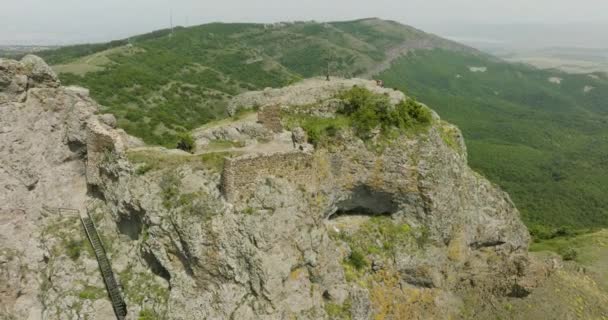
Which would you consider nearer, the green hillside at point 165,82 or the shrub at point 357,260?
the shrub at point 357,260

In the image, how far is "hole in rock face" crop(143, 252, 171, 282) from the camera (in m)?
20.7

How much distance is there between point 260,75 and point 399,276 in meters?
111

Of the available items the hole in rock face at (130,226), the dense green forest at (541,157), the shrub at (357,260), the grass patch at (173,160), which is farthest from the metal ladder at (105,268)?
the dense green forest at (541,157)

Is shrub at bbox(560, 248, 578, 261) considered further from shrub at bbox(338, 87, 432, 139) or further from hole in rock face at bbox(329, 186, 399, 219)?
hole in rock face at bbox(329, 186, 399, 219)

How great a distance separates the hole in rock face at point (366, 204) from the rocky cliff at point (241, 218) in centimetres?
9

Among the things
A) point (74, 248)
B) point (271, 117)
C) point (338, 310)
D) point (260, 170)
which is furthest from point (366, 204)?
point (74, 248)

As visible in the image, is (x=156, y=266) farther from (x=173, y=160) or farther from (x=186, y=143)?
(x=186, y=143)

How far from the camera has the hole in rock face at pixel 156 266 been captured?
20.7 meters

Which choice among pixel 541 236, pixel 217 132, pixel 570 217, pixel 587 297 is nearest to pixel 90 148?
pixel 217 132

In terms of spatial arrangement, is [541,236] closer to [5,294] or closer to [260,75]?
[5,294]

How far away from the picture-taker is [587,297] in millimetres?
30125

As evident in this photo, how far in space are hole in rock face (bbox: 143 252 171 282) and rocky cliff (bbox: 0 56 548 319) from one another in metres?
0.07

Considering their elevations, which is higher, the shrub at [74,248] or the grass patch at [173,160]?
the grass patch at [173,160]

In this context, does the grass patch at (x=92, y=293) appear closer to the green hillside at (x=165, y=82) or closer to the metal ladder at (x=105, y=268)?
the metal ladder at (x=105, y=268)
